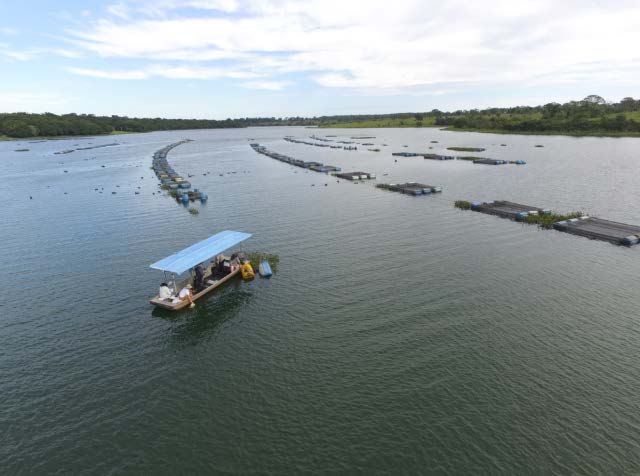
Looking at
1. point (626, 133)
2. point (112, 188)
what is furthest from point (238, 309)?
point (626, 133)

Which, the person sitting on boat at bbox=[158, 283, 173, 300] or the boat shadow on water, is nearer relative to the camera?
the boat shadow on water

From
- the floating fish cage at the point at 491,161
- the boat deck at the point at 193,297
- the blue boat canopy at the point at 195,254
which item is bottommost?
the boat deck at the point at 193,297

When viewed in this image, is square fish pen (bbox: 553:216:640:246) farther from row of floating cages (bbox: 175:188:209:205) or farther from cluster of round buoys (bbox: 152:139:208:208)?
cluster of round buoys (bbox: 152:139:208:208)

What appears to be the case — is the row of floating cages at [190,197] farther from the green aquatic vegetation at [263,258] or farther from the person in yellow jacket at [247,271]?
the person in yellow jacket at [247,271]

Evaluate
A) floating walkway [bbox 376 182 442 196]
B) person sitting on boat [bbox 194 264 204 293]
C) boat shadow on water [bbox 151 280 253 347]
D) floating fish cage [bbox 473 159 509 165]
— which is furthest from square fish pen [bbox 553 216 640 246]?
floating fish cage [bbox 473 159 509 165]

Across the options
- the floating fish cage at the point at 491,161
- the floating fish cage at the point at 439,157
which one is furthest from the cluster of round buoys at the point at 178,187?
the floating fish cage at the point at 439,157

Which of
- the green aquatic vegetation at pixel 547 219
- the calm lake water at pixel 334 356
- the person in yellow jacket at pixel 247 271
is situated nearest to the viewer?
the calm lake water at pixel 334 356
